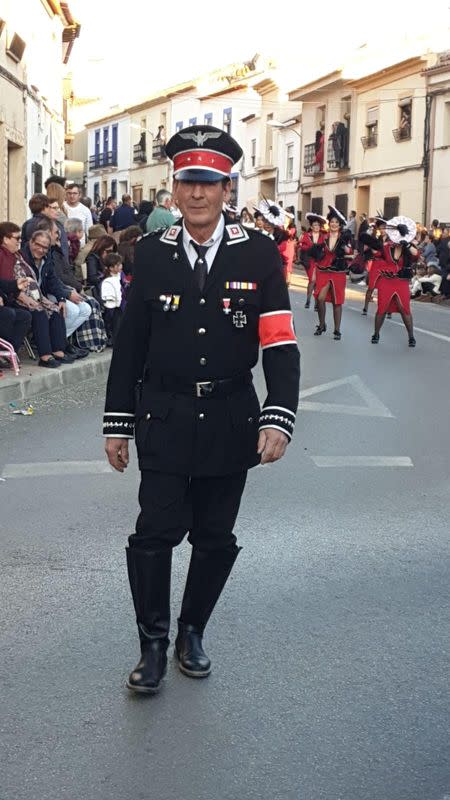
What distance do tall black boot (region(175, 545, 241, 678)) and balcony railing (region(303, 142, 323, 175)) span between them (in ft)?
143

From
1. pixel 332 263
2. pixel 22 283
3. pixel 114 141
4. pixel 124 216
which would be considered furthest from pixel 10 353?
pixel 114 141

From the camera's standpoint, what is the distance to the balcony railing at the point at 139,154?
219 ft

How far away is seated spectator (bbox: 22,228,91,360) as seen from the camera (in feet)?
39.3

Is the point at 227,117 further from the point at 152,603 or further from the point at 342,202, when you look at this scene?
the point at 152,603

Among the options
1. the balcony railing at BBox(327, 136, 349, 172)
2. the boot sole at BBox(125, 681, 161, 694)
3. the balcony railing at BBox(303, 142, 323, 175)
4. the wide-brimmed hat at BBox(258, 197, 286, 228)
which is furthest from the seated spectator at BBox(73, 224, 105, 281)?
the balcony railing at BBox(303, 142, 323, 175)

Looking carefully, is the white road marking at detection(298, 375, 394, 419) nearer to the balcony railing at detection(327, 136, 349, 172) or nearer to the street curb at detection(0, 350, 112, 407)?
the street curb at detection(0, 350, 112, 407)

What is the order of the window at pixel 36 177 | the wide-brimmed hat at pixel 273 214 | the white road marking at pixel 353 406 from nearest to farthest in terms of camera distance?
the white road marking at pixel 353 406
the wide-brimmed hat at pixel 273 214
the window at pixel 36 177

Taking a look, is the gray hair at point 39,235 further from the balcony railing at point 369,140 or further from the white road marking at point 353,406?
the balcony railing at point 369,140

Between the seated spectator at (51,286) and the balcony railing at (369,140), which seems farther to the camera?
the balcony railing at (369,140)

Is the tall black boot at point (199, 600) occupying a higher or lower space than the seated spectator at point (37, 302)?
lower

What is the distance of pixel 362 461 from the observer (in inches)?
318

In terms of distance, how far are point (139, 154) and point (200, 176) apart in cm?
6496

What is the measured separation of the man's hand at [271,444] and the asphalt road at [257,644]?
770 mm

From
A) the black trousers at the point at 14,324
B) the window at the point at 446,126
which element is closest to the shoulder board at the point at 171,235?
the black trousers at the point at 14,324
